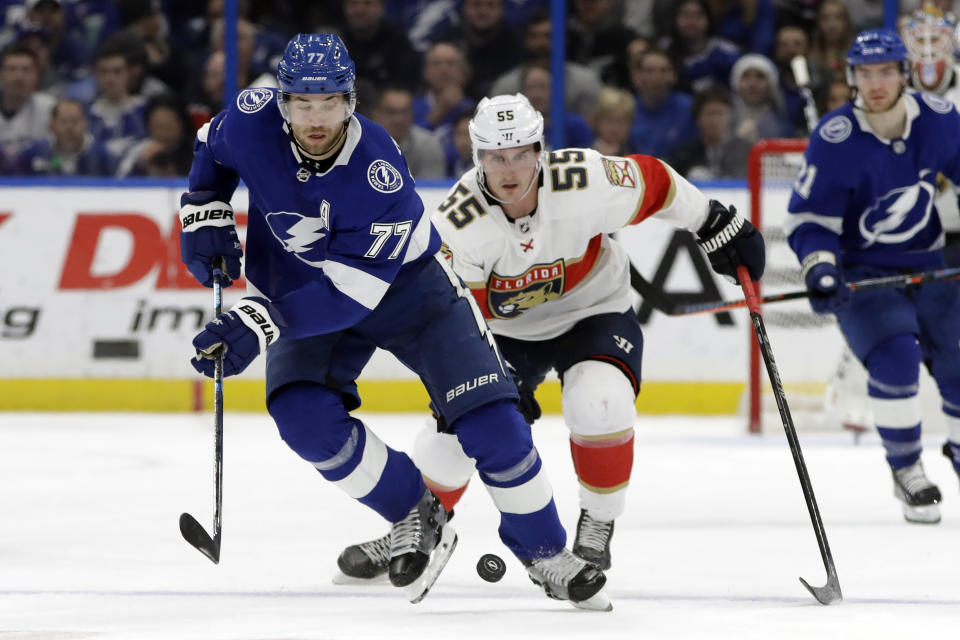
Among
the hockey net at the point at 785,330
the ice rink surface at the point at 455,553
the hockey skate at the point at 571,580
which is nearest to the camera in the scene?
the ice rink surface at the point at 455,553

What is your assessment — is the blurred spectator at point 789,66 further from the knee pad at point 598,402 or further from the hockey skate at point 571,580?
the hockey skate at point 571,580

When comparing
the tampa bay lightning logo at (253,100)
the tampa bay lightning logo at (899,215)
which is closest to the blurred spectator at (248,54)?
the tampa bay lightning logo at (899,215)

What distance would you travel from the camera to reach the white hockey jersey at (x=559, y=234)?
11.2 ft

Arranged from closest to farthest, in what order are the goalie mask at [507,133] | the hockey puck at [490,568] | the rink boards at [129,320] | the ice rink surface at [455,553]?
the ice rink surface at [455,553] < the hockey puck at [490,568] < the goalie mask at [507,133] < the rink boards at [129,320]

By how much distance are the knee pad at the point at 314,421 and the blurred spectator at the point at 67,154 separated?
14.3ft

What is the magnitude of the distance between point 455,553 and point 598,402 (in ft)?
1.95

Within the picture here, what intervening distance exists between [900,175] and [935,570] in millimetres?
1243

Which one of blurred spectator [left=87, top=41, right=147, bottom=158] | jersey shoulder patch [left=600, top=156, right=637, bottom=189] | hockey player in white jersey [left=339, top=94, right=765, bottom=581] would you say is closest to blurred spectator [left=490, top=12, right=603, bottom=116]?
blurred spectator [left=87, top=41, right=147, bottom=158]

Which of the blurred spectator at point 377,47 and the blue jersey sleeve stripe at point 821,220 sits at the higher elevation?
the blue jersey sleeve stripe at point 821,220

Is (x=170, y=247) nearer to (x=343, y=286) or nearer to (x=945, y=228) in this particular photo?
(x=945, y=228)

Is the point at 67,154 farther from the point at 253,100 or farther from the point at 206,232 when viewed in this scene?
the point at 253,100

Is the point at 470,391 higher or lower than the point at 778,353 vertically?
higher

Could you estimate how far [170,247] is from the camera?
695 cm

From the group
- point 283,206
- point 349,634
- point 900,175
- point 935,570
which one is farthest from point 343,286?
point 900,175
